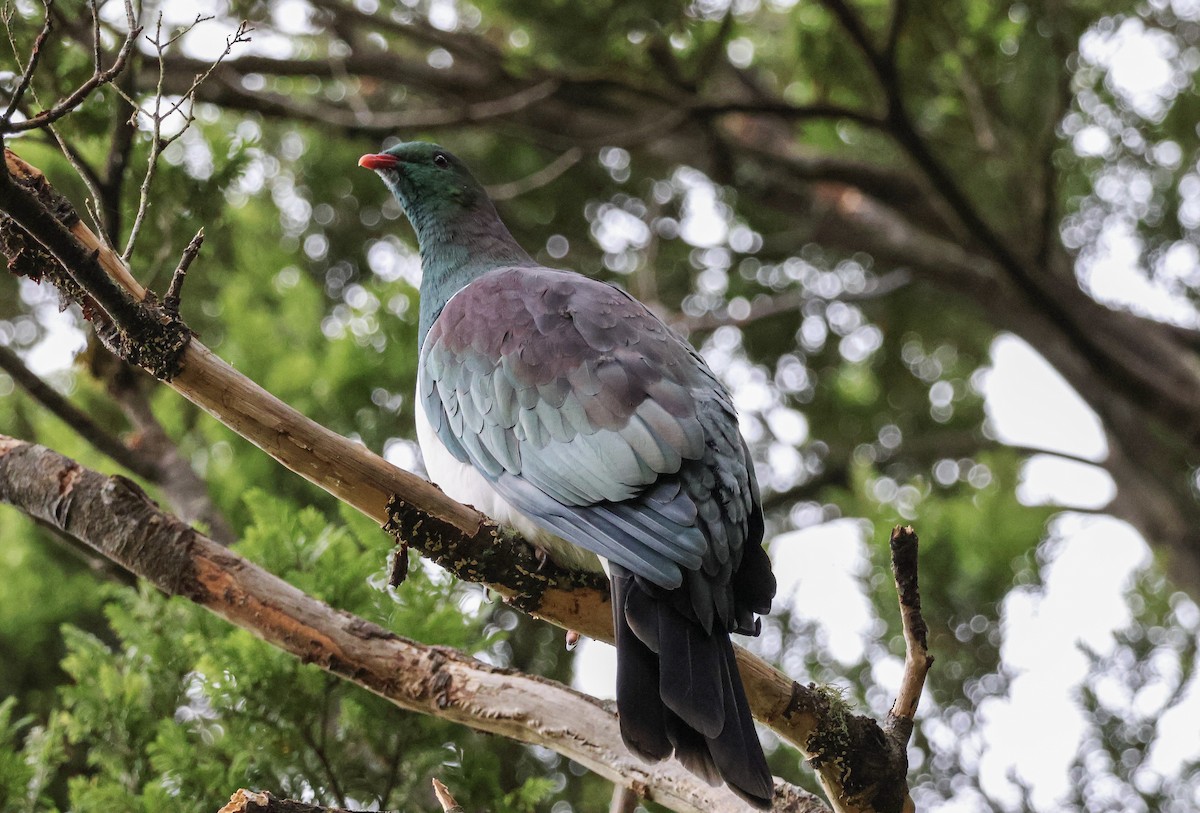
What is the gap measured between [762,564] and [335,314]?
131 inches

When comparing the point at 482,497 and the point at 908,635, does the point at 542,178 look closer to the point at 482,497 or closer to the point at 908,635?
the point at 482,497

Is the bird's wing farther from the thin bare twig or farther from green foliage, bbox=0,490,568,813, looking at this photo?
the thin bare twig

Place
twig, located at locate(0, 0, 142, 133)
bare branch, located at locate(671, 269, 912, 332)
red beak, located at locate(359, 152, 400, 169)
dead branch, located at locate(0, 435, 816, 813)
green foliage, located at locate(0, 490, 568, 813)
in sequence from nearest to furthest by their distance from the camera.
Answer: twig, located at locate(0, 0, 142, 133)
dead branch, located at locate(0, 435, 816, 813)
green foliage, located at locate(0, 490, 568, 813)
red beak, located at locate(359, 152, 400, 169)
bare branch, located at locate(671, 269, 912, 332)

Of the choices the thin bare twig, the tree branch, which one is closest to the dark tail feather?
the tree branch

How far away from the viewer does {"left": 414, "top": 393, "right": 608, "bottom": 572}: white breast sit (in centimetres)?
268

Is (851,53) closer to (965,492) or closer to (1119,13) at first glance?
(1119,13)

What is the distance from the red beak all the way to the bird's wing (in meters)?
0.79

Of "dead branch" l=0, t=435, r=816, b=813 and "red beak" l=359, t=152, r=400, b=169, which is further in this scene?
"red beak" l=359, t=152, r=400, b=169

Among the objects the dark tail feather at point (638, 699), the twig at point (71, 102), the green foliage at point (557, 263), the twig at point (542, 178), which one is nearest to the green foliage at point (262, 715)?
the green foliage at point (557, 263)

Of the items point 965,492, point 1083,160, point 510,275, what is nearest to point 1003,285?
point 965,492

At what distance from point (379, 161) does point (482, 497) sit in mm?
1500

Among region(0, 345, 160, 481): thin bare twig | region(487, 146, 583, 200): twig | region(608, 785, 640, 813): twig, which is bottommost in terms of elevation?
region(608, 785, 640, 813): twig

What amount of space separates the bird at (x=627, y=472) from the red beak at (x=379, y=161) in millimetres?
645

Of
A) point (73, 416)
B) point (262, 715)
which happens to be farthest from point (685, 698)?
point (73, 416)
